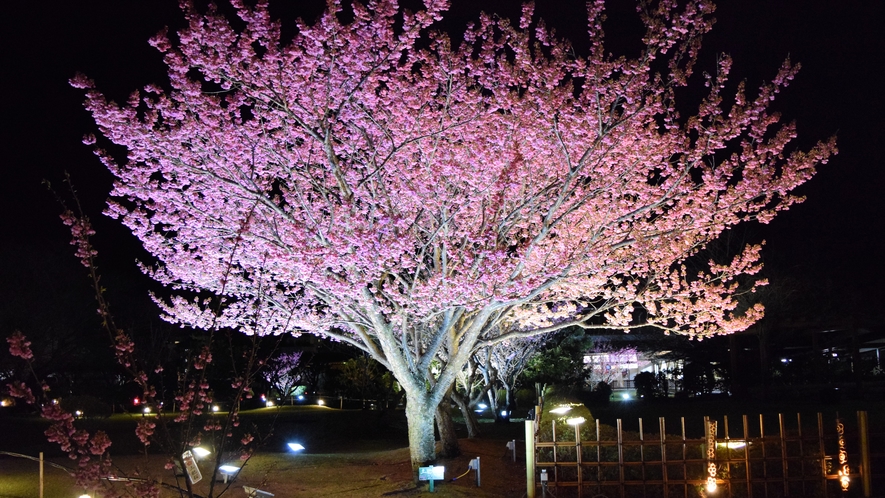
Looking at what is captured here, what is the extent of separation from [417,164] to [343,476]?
6.09 meters

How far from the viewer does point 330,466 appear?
14477mm

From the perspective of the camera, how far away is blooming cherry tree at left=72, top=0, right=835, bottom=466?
36.8 ft

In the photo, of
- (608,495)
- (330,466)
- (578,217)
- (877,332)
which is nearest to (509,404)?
(330,466)

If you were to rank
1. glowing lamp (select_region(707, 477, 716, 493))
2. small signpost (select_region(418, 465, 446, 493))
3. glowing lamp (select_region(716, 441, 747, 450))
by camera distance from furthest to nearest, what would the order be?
small signpost (select_region(418, 465, 446, 493))
glowing lamp (select_region(716, 441, 747, 450))
glowing lamp (select_region(707, 477, 716, 493))

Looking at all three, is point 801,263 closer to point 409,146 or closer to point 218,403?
point 409,146

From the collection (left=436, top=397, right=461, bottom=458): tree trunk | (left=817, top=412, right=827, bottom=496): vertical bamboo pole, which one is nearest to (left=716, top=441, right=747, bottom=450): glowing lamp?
(left=817, top=412, right=827, bottom=496): vertical bamboo pole

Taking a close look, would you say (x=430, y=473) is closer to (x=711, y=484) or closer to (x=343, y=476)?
(x=343, y=476)

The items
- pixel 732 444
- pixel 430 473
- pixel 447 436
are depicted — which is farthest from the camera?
pixel 447 436

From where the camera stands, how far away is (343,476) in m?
13.2

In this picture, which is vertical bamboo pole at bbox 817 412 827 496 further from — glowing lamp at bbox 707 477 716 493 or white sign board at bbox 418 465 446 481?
white sign board at bbox 418 465 446 481

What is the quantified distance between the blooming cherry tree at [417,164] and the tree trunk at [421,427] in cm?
3

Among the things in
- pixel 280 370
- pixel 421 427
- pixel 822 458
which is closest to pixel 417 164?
pixel 421 427

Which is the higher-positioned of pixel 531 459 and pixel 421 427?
pixel 421 427

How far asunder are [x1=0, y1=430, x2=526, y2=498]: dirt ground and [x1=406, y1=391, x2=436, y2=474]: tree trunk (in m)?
0.54
